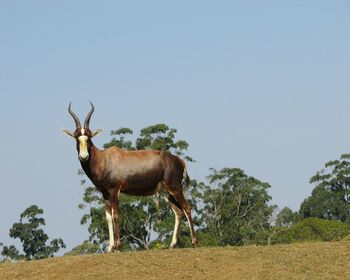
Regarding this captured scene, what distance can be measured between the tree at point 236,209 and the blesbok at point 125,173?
4451 centimetres

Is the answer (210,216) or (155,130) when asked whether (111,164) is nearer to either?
(155,130)

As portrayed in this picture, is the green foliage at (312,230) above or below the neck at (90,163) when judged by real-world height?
below

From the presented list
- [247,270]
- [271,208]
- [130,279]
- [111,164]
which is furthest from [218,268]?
[271,208]

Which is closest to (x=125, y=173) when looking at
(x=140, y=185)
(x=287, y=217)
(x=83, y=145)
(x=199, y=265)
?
(x=140, y=185)

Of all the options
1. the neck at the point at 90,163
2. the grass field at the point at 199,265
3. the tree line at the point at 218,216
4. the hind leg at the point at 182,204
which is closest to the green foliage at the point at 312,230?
the tree line at the point at 218,216

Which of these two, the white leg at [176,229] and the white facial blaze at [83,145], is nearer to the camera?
the white facial blaze at [83,145]

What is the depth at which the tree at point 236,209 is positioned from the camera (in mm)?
70938

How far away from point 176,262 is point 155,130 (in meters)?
46.2

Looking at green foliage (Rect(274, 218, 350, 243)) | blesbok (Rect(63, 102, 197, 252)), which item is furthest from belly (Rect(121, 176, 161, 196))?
green foliage (Rect(274, 218, 350, 243))

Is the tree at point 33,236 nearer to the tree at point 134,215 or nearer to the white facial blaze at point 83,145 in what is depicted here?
the tree at point 134,215

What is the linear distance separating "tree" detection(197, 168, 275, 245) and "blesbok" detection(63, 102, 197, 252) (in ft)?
146

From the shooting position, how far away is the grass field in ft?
66.1

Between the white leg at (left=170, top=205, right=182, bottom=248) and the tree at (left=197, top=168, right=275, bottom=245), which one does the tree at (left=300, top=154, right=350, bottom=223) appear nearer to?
the tree at (left=197, top=168, right=275, bottom=245)

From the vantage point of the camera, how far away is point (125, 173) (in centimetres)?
2331
